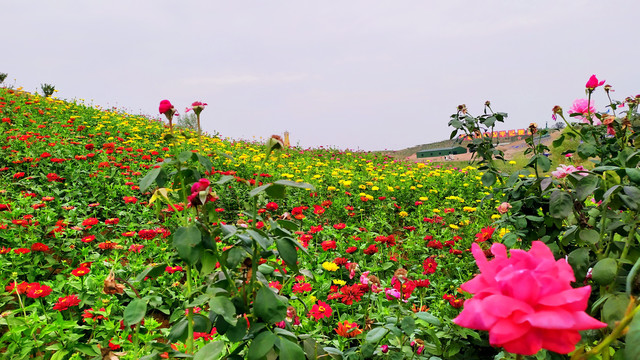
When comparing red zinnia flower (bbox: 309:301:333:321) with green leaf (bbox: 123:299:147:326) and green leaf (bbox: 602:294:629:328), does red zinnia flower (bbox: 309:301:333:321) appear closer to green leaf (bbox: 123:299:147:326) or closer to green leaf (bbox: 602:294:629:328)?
green leaf (bbox: 123:299:147:326)

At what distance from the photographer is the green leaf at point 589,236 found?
1.30m

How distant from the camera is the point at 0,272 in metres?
2.53

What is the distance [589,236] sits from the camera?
1.32 metres

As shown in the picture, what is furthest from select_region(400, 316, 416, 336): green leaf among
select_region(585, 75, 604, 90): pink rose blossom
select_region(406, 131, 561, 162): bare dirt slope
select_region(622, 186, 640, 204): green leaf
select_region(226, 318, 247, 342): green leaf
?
select_region(406, 131, 561, 162): bare dirt slope

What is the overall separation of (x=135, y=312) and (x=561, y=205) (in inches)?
60.5

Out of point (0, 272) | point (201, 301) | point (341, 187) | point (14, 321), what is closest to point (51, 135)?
point (0, 272)

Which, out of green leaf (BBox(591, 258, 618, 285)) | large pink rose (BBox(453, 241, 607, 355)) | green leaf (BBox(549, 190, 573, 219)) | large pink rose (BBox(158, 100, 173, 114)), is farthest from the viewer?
green leaf (BBox(549, 190, 573, 219))

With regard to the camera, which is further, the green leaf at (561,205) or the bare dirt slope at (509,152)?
the bare dirt slope at (509,152)

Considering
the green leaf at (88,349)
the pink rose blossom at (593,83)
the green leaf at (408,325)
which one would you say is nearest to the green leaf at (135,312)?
the green leaf at (408,325)

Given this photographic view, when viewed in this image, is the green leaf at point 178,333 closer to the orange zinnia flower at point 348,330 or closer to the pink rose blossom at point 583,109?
the orange zinnia flower at point 348,330

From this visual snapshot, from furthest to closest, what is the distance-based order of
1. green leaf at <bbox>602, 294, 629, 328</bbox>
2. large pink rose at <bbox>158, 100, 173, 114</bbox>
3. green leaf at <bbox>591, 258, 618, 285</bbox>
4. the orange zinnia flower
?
the orange zinnia flower, large pink rose at <bbox>158, 100, 173, 114</bbox>, green leaf at <bbox>591, 258, 618, 285</bbox>, green leaf at <bbox>602, 294, 629, 328</bbox>

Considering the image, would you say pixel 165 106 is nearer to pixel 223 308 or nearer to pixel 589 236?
pixel 223 308

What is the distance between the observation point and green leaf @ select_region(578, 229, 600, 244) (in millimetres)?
1298

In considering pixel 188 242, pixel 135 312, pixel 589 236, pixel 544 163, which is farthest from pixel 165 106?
pixel 544 163
